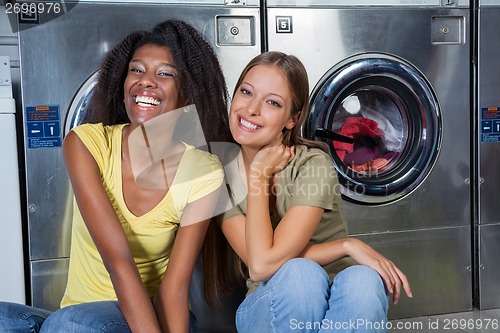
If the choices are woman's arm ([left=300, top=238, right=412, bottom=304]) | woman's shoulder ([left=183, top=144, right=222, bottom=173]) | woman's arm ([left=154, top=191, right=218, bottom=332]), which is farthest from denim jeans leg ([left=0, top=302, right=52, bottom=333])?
woman's arm ([left=300, top=238, right=412, bottom=304])

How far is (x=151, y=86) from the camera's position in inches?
59.3

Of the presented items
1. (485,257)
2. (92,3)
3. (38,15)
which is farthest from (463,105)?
(38,15)

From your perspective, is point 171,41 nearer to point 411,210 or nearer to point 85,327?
point 85,327

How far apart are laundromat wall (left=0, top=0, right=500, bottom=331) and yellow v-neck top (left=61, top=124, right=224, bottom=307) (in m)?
0.58

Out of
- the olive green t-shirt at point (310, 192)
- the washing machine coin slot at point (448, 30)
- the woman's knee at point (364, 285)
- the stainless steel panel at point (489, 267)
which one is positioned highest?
the washing machine coin slot at point (448, 30)

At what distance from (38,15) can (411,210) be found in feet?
4.30

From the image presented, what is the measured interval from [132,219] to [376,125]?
1.01 m

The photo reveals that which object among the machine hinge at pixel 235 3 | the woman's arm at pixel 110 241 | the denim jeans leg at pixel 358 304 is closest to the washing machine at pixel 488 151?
the machine hinge at pixel 235 3

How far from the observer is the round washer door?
2078mm

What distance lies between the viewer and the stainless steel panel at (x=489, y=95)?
2.23 meters

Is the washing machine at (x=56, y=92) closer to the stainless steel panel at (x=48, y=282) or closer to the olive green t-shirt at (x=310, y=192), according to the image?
the stainless steel panel at (x=48, y=282)

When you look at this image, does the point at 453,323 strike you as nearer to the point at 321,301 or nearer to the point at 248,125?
the point at 321,301

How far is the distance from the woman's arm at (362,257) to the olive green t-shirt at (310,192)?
9 centimetres

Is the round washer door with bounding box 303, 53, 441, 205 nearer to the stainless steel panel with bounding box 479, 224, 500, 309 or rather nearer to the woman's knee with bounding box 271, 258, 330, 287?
the stainless steel panel with bounding box 479, 224, 500, 309
